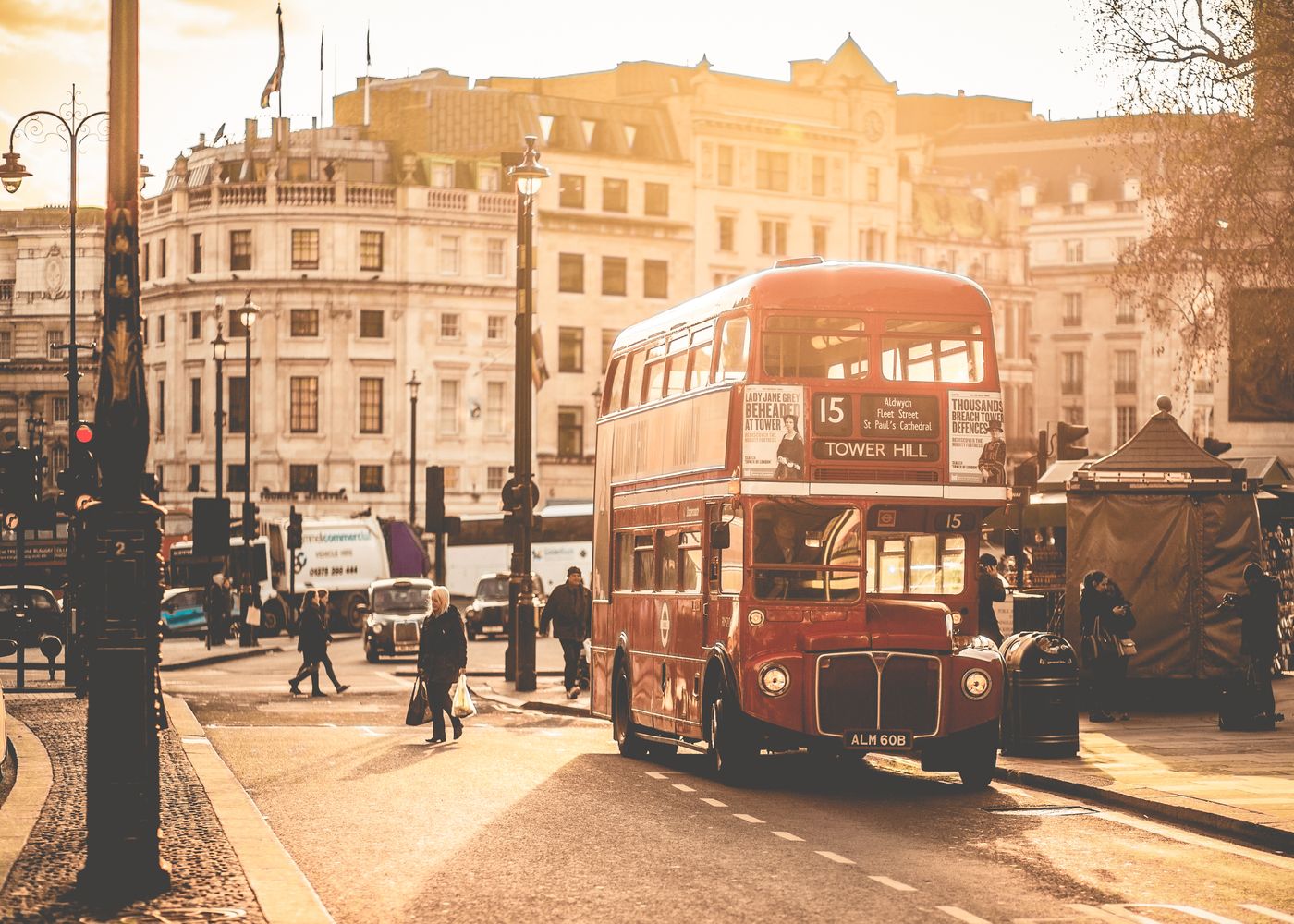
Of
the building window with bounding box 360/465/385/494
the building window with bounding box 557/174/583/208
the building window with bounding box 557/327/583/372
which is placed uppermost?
the building window with bounding box 557/174/583/208

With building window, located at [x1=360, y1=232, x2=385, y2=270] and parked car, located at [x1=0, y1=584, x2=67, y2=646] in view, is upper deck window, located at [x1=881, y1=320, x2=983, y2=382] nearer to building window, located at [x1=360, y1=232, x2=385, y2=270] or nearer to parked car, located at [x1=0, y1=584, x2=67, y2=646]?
parked car, located at [x1=0, y1=584, x2=67, y2=646]

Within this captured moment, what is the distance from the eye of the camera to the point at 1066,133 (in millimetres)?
117688

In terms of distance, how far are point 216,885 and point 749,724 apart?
695 centimetres

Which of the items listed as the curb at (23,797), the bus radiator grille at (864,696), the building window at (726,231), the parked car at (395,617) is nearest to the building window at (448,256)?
the building window at (726,231)

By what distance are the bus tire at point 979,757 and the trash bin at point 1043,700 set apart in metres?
2.09

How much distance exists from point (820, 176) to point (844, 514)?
82.2 meters

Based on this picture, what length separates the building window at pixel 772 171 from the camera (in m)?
96.5

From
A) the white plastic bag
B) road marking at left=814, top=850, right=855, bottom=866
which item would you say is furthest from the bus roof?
the white plastic bag

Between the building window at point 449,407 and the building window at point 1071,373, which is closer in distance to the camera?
the building window at point 449,407

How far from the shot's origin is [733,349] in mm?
17953

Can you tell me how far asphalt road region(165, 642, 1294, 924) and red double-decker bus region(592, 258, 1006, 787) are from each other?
2.38 ft

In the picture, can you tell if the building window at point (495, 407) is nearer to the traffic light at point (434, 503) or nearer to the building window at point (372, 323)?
the building window at point (372, 323)

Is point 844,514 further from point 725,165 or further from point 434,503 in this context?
point 725,165

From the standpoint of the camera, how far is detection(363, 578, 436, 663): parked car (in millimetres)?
44750
